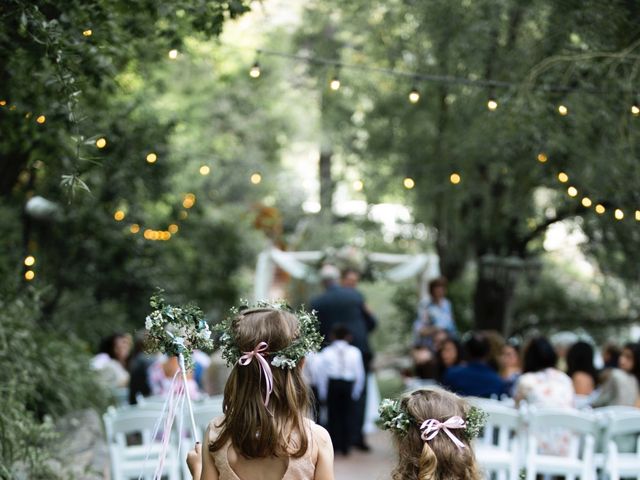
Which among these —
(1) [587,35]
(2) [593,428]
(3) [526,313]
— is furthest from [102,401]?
(3) [526,313]

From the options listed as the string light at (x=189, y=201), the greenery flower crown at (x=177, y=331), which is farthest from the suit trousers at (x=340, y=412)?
the greenery flower crown at (x=177, y=331)

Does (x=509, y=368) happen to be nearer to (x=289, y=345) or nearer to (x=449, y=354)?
(x=449, y=354)

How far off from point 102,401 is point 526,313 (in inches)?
297

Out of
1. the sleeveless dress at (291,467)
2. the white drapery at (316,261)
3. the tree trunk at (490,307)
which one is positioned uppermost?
the white drapery at (316,261)

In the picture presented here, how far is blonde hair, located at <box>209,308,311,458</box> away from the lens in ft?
10.9

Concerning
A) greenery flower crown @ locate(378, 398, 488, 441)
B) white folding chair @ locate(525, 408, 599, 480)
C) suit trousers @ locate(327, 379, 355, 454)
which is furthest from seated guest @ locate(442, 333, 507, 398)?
greenery flower crown @ locate(378, 398, 488, 441)

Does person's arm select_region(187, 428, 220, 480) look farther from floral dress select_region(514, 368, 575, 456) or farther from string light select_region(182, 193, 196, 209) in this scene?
string light select_region(182, 193, 196, 209)

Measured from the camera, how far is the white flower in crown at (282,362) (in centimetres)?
332

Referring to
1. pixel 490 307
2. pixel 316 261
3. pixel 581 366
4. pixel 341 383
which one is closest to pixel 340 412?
pixel 341 383

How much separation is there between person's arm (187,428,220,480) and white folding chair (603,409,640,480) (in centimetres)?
373

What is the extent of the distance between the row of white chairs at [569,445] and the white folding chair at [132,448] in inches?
→ 81.7

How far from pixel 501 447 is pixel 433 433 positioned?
3.78 m

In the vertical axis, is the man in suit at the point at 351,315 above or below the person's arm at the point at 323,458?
above

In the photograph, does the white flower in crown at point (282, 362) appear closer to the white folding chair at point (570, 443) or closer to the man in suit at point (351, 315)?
the white folding chair at point (570, 443)
